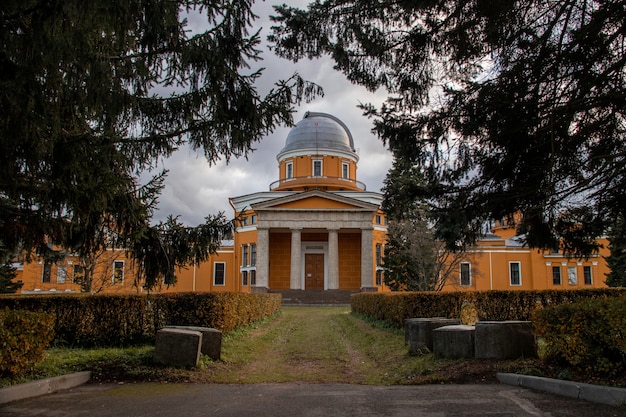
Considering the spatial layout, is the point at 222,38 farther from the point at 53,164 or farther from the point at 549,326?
the point at 549,326

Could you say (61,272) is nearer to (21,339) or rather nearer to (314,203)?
(314,203)

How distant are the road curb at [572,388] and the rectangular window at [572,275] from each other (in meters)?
49.7

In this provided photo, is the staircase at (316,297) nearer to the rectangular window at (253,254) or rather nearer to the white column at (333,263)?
the white column at (333,263)

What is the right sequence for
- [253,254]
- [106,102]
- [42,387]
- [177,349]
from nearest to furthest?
[106,102], [42,387], [177,349], [253,254]

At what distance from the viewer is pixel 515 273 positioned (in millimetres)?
51531

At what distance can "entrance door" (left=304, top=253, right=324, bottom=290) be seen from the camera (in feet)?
149

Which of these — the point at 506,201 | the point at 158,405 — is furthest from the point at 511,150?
the point at 158,405

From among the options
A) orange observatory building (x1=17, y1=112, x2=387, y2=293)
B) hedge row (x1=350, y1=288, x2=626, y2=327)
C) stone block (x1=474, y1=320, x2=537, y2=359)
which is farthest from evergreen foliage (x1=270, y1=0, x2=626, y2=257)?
orange observatory building (x1=17, y1=112, x2=387, y2=293)

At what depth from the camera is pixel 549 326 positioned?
7281 mm

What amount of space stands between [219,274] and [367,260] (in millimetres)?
18453

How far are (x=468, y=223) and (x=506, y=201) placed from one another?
2.36 feet

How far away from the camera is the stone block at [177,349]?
8266 millimetres

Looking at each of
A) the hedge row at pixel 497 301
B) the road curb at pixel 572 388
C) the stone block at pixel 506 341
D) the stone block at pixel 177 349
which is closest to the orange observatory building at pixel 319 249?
the hedge row at pixel 497 301

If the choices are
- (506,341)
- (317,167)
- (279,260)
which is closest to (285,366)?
(506,341)
